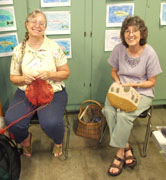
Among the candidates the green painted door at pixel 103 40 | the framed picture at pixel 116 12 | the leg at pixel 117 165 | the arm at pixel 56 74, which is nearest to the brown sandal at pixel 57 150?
the leg at pixel 117 165

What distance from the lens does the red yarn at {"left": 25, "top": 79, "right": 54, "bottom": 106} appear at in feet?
5.26

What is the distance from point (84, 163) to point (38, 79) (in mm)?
868

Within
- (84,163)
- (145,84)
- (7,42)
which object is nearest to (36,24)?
(7,42)

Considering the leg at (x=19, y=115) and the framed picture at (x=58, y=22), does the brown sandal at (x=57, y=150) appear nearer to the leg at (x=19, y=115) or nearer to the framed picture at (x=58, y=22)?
the leg at (x=19, y=115)

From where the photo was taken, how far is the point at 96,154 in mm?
1942

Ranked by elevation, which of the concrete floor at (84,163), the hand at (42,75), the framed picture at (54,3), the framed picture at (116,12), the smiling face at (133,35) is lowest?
the concrete floor at (84,163)

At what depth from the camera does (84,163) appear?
1.84m

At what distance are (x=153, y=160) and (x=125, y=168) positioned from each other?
0.29 metres

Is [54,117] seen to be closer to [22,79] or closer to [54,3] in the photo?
[22,79]

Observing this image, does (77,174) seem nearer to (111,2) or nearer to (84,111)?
(84,111)

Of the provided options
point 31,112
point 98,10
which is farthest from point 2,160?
point 98,10

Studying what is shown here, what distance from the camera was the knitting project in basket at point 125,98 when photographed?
5.31 ft

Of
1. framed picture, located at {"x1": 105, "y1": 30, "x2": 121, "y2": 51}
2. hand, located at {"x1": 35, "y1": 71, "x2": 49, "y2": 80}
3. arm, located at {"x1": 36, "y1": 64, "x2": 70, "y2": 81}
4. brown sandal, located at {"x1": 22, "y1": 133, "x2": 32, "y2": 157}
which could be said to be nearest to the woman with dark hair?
framed picture, located at {"x1": 105, "y1": 30, "x2": 121, "y2": 51}

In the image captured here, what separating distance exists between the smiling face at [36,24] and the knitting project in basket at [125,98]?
768 mm
